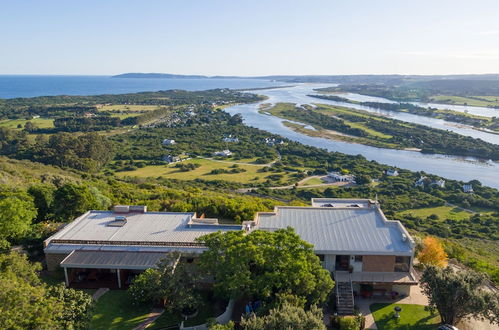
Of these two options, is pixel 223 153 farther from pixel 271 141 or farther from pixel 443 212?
pixel 443 212

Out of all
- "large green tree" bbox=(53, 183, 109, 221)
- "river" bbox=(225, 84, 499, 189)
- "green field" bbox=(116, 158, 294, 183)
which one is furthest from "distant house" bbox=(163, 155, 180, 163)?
"large green tree" bbox=(53, 183, 109, 221)

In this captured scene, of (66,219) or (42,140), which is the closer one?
(66,219)

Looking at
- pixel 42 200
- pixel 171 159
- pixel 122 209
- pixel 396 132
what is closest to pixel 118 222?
pixel 122 209

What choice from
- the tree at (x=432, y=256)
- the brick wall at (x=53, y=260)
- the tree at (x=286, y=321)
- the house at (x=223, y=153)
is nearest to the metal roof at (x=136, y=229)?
the brick wall at (x=53, y=260)

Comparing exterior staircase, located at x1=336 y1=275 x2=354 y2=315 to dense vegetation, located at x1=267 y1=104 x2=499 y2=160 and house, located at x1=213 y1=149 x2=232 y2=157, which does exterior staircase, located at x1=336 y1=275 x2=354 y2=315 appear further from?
dense vegetation, located at x1=267 y1=104 x2=499 y2=160

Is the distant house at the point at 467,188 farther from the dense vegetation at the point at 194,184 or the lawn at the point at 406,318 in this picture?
the lawn at the point at 406,318

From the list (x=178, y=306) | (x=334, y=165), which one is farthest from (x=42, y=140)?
(x=178, y=306)

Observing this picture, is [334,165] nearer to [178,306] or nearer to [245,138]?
[245,138]
